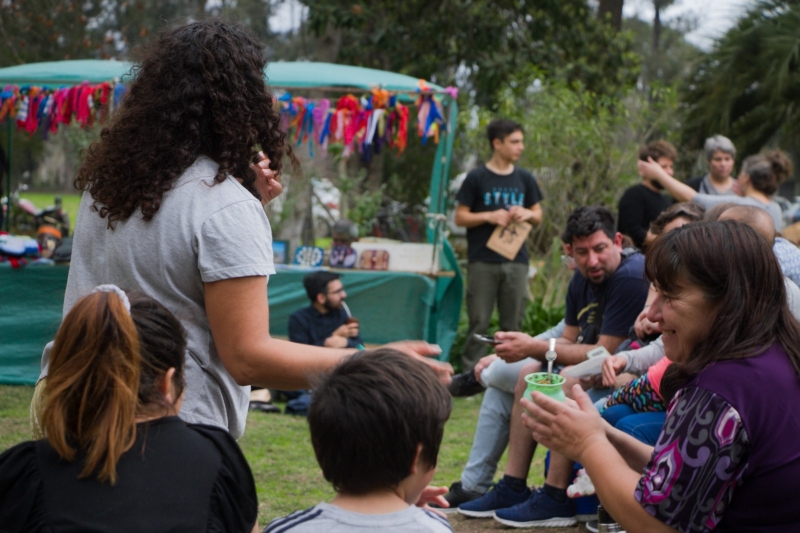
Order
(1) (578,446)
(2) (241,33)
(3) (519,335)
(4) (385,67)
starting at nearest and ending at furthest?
(2) (241,33) → (1) (578,446) → (3) (519,335) → (4) (385,67)

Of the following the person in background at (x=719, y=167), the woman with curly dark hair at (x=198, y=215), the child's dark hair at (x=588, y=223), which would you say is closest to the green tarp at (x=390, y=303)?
the person in background at (x=719, y=167)

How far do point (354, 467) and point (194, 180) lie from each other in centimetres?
72

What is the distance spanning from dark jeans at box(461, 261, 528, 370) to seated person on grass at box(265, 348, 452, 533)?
5.19 m

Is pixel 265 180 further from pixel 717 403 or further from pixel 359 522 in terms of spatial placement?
pixel 717 403

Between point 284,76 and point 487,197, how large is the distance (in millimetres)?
2086

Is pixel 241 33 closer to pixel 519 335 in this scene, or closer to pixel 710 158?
pixel 519 335

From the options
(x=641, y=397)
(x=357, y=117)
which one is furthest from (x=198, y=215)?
(x=357, y=117)

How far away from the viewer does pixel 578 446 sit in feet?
7.20

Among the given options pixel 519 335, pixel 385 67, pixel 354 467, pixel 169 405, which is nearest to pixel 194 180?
pixel 169 405

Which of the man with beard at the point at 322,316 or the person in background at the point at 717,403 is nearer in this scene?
the person in background at the point at 717,403

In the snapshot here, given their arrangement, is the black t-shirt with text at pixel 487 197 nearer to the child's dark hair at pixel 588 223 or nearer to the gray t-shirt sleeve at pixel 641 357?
the child's dark hair at pixel 588 223

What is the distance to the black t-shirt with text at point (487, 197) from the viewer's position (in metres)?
6.91

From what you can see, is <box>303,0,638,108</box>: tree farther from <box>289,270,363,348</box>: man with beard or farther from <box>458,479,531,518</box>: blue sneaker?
<box>458,479,531,518</box>: blue sneaker

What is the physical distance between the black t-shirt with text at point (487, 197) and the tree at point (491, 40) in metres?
4.91
